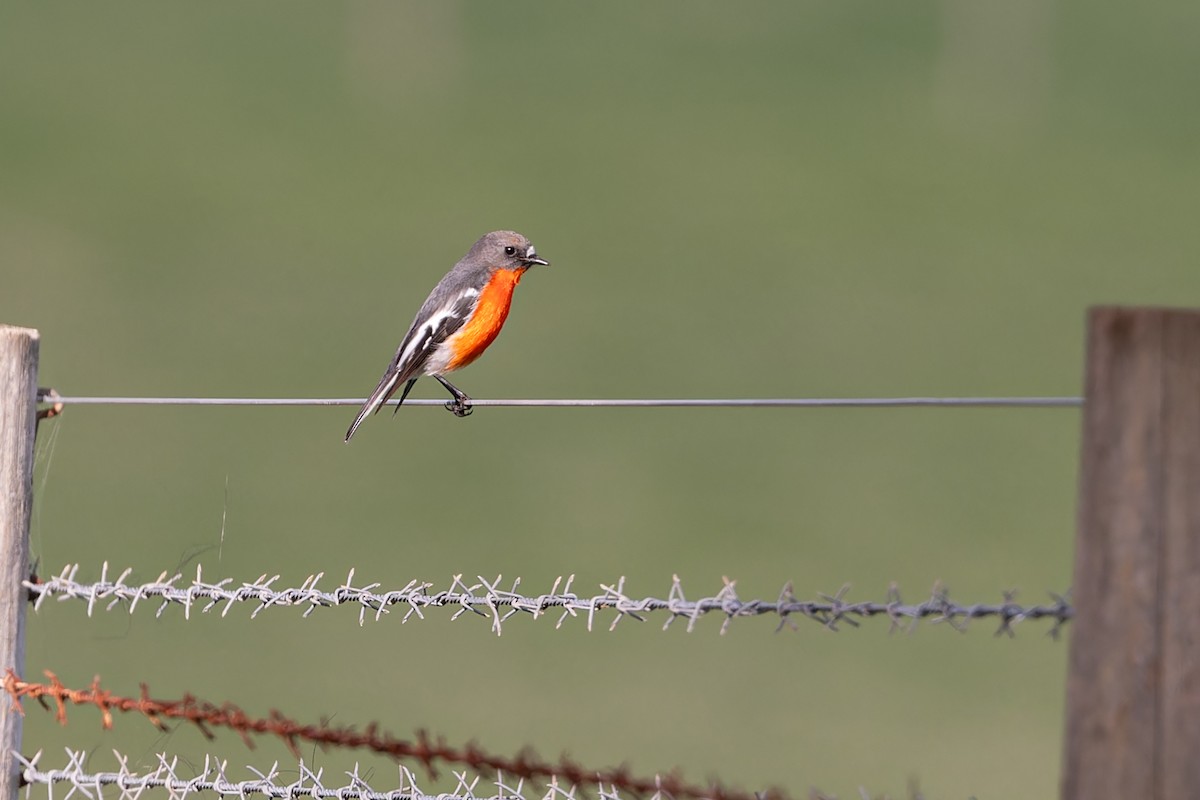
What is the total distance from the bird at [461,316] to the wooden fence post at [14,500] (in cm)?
260

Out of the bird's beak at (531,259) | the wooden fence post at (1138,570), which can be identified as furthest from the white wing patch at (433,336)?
the wooden fence post at (1138,570)

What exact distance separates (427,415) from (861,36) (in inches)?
977

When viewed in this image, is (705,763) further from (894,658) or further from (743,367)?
(743,367)

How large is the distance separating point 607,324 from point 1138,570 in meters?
36.4

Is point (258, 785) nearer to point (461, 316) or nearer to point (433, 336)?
point (433, 336)

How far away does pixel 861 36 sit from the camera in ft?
167

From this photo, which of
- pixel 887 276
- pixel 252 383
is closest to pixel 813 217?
pixel 887 276

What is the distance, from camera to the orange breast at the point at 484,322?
21.5 ft

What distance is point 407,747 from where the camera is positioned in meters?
2.98

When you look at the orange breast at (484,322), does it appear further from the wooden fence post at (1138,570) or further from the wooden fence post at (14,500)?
the wooden fence post at (1138,570)

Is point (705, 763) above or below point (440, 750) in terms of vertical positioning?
below

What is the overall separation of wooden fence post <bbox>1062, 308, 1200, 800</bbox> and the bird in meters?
4.29

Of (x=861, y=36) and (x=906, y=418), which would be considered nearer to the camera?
(x=906, y=418)

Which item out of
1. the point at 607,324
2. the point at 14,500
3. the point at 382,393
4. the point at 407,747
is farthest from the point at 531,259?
the point at 607,324
